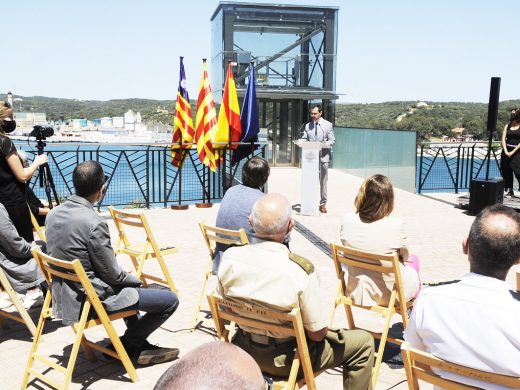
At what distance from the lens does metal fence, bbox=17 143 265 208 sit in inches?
414

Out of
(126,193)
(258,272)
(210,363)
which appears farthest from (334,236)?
(210,363)

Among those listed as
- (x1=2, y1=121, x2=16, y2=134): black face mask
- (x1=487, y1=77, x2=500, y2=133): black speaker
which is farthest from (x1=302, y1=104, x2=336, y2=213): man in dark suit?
(x1=2, y1=121, x2=16, y2=134): black face mask

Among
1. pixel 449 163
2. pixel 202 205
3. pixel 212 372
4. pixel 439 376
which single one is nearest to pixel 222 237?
pixel 439 376

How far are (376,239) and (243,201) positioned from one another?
3.92 feet

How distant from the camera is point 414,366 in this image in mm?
2326

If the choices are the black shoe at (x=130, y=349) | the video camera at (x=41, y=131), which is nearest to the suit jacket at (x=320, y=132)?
the video camera at (x=41, y=131)

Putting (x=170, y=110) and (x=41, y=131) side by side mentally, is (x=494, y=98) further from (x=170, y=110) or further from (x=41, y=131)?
(x=170, y=110)

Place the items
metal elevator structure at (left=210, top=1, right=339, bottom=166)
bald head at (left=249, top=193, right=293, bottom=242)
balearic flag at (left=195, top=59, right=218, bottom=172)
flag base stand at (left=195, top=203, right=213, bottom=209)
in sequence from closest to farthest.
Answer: bald head at (left=249, top=193, right=293, bottom=242) → balearic flag at (left=195, top=59, right=218, bottom=172) → flag base stand at (left=195, top=203, right=213, bottom=209) → metal elevator structure at (left=210, top=1, right=339, bottom=166)

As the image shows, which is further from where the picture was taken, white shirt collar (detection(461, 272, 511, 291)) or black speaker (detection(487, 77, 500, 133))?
black speaker (detection(487, 77, 500, 133))

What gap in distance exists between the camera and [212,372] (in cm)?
97

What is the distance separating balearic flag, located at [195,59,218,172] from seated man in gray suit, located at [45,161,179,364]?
6.50m

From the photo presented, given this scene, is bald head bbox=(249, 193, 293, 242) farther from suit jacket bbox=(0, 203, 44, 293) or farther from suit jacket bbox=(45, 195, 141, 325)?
suit jacket bbox=(0, 203, 44, 293)

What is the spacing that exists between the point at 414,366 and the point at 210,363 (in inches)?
61.8

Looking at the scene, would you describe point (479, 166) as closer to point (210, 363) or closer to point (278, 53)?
point (278, 53)
